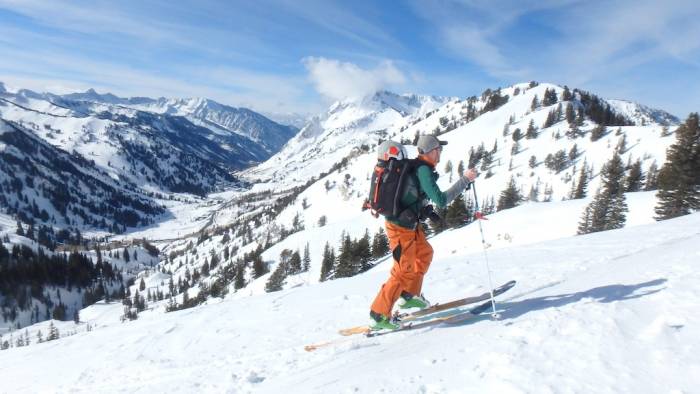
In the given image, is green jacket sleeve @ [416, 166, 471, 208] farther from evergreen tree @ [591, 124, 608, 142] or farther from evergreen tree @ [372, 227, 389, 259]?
evergreen tree @ [591, 124, 608, 142]

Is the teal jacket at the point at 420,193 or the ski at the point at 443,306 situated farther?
the ski at the point at 443,306

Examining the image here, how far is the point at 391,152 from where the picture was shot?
7.09 m

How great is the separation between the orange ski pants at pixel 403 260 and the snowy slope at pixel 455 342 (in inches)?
26.3

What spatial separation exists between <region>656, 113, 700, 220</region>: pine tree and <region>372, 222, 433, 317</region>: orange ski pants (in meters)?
34.9

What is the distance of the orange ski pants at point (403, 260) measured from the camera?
7.33 metres

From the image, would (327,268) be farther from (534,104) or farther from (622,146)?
A: (534,104)

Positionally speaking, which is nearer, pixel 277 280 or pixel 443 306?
pixel 443 306

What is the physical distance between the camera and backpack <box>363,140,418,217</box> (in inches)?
273

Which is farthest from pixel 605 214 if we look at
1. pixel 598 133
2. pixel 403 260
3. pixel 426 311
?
pixel 598 133

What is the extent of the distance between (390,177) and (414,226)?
1.05 m

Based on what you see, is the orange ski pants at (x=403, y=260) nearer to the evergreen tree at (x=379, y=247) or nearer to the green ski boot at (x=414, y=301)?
the green ski boot at (x=414, y=301)

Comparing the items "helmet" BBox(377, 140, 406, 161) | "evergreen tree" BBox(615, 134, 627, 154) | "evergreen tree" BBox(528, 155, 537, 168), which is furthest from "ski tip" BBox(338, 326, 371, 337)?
"evergreen tree" BBox(528, 155, 537, 168)

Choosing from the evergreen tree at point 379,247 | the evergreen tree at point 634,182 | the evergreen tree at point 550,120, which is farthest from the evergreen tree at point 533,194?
the evergreen tree at point 550,120

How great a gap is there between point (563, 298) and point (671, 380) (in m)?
3.53
